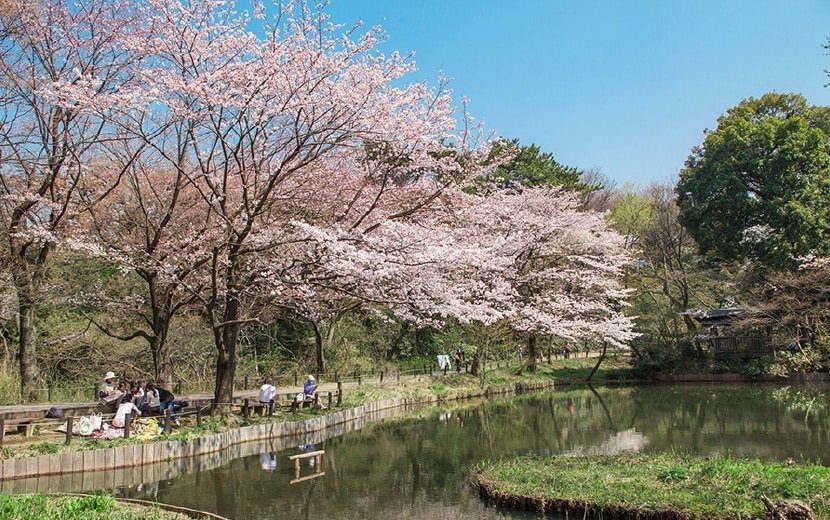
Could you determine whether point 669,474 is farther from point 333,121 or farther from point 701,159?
point 701,159

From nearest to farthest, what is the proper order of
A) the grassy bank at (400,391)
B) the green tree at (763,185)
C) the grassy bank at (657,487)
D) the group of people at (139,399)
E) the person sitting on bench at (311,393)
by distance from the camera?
the grassy bank at (657,487) < the grassy bank at (400,391) < the group of people at (139,399) < the person sitting on bench at (311,393) < the green tree at (763,185)

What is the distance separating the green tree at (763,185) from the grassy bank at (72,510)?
26359mm

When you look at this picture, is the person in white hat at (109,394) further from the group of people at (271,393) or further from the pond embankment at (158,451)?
the group of people at (271,393)

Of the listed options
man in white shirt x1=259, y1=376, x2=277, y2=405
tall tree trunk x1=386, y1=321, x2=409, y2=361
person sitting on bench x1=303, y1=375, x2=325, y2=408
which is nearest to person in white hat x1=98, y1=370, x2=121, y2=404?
man in white shirt x1=259, y1=376, x2=277, y2=405

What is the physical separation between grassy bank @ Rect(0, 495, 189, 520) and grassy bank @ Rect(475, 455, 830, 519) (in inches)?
171

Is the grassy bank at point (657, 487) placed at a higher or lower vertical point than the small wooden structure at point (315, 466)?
higher

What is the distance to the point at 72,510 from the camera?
7086 mm

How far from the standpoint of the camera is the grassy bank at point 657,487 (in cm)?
747

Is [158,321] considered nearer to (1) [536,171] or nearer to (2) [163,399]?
(2) [163,399]

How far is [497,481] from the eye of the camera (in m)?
9.53

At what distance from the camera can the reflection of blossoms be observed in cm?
1266

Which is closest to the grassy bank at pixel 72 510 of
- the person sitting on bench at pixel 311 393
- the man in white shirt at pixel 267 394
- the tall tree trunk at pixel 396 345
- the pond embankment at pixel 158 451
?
the pond embankment at pixel 158 451

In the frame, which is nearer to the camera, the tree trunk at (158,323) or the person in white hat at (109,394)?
the person in white hat at (109,394)

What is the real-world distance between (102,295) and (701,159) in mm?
26002
